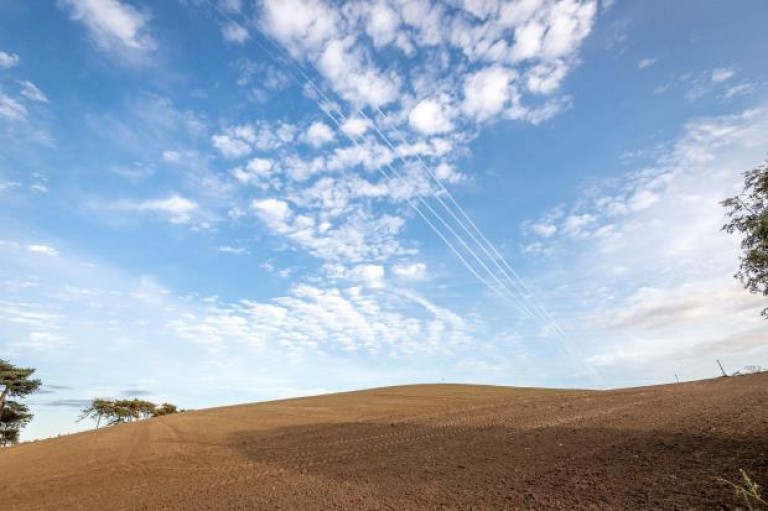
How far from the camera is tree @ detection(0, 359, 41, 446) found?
57.6m

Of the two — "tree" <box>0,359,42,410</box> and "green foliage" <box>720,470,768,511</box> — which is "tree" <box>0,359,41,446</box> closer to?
"tree" <box>0,359,42,410</box>

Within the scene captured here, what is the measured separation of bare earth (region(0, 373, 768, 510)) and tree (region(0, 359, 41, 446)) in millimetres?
34973

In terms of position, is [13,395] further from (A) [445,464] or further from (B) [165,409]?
(A) [445,464]

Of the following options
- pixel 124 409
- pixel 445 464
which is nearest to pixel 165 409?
pixel 124 409

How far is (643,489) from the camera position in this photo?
455 inches

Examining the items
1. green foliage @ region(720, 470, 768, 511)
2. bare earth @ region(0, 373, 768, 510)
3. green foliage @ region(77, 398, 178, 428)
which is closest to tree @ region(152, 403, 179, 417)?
green foliage @ region(77, 398, 178, 428)

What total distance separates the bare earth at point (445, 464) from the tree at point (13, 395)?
115 ft

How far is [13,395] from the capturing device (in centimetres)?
5894

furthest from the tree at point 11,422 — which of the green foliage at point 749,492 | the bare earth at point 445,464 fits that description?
the green foliage at point 749,492

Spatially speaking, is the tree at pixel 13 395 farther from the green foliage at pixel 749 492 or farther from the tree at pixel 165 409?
the green foliage at pixel 749 492

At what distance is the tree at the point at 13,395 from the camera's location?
5756 cm

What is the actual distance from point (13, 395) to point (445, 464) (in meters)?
65.8

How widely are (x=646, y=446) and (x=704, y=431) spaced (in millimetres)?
2916

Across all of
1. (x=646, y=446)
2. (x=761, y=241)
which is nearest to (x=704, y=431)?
(x=646, y=446)
